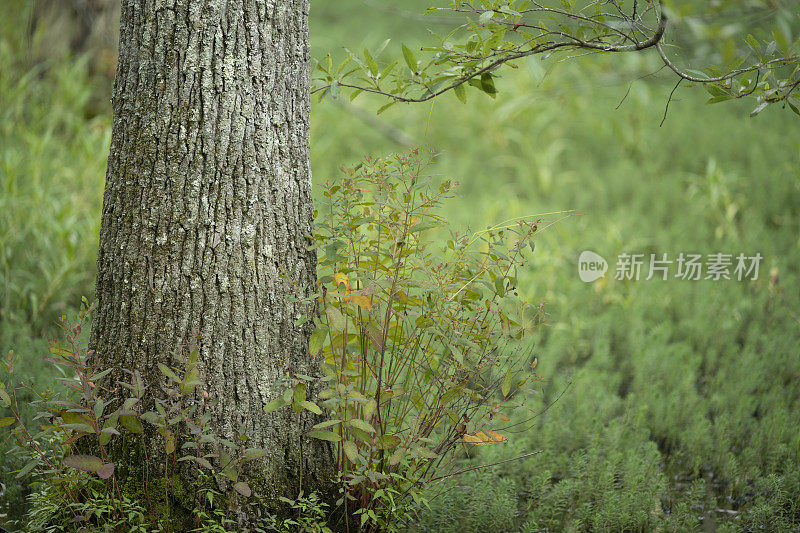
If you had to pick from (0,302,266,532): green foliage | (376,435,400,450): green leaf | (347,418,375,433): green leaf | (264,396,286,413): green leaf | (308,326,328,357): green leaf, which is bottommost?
(0,302,266,532): green foliage

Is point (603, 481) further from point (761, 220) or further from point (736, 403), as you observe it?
point (761, 220)

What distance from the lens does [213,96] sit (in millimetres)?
2049

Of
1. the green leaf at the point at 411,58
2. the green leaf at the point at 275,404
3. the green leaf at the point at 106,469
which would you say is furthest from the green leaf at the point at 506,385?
the green leaf at the point at 106,469

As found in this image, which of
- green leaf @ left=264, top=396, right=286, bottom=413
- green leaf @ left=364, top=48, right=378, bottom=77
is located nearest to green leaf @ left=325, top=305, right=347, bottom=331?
green leaf @ left=264, top=396, right=286, bottom=413

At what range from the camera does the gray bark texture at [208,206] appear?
205cm

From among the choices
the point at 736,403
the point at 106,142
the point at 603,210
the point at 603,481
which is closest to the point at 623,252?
the point at 603,210

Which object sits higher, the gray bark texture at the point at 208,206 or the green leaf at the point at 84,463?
the gray bark texture at the point at 208,206

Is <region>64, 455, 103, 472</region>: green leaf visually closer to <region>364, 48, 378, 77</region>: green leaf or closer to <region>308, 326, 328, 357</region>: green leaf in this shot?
<region>308, 326, 328, 357</region>: green leaf

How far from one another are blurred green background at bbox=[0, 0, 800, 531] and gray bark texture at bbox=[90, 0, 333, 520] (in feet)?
2.41

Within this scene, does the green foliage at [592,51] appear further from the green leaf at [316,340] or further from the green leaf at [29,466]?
the green leaf at [29,466]

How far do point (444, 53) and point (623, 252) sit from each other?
3.15m

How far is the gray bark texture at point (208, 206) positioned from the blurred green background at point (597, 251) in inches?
28.9

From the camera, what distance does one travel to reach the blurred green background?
2.64m

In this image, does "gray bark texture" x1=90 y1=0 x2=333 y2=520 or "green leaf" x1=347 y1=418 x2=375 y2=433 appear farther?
"gray bark texture" x1=90 y1=0 x2=333 y2=520
